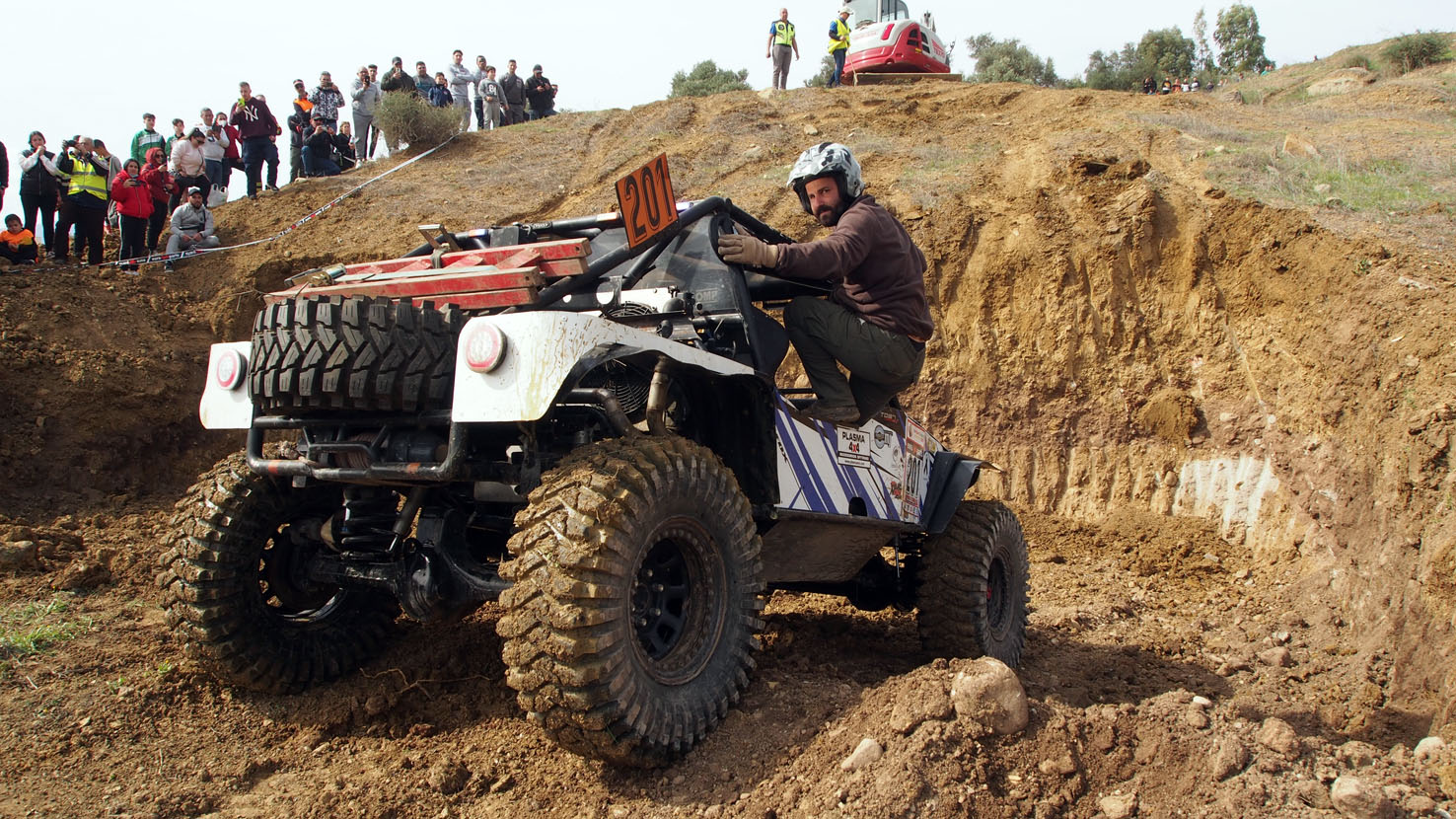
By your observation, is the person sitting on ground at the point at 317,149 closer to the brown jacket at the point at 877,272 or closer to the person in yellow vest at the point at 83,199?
the person in yellow vest at the point at 83,199

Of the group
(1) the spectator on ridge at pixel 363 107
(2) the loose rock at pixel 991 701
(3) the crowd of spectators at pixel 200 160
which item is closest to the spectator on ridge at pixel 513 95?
(3) the crowd of spectators at pixel 200 160

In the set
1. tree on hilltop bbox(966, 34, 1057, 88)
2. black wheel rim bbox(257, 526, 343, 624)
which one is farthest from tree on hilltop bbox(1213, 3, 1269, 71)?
black wheel rim bbox(257, 526, 343, 624)

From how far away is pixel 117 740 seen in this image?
154 inches

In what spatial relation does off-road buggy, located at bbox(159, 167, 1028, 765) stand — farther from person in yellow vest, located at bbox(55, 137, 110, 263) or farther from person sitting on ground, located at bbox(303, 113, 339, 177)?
person sitting on ground, located at bbox(303, 113, 339, 177)

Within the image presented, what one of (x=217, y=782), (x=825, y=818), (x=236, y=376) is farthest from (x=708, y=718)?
(x=236, y=376)

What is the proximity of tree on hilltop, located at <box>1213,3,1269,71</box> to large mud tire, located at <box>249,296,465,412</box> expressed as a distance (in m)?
41.3

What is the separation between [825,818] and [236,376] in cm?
290

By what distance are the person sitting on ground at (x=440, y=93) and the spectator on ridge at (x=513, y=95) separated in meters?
1.24

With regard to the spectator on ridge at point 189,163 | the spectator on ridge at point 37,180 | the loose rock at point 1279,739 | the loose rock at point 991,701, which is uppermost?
the spectator on ridge at point 189,163

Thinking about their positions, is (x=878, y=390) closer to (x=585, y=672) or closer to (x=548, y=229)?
(x=548, y=229)

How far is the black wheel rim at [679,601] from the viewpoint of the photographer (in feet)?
11.6

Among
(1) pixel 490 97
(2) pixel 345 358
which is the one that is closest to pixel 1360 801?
(2) pixel 345 358

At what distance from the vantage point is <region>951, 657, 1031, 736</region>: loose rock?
359 centimetres

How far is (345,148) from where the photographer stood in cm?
1639
